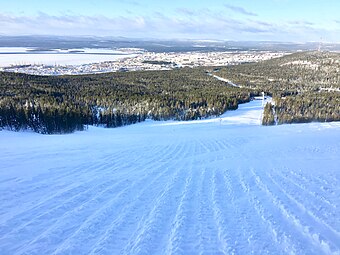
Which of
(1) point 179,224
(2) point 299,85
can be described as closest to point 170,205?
(1) point 179,224

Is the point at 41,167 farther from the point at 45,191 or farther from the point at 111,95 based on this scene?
the point at 111,95

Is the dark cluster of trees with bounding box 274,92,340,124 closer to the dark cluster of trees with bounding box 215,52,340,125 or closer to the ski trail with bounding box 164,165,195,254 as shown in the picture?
the dark cluster of trees with bounding box 215,52,340,125

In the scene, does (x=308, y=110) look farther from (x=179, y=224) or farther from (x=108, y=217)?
(x=108, y=217)

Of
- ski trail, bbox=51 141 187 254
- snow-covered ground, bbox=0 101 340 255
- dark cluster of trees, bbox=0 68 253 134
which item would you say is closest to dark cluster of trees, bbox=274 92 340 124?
dark cluster of trees, bbox=0 68 253 134

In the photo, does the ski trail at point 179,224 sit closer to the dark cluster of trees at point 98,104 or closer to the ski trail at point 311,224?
Answer: the ski trail at point 311,224

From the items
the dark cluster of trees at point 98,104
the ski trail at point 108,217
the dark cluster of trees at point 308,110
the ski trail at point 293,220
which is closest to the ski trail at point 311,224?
the ski trail at point 293,220

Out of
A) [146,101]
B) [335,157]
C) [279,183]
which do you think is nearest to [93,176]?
[279,183]
